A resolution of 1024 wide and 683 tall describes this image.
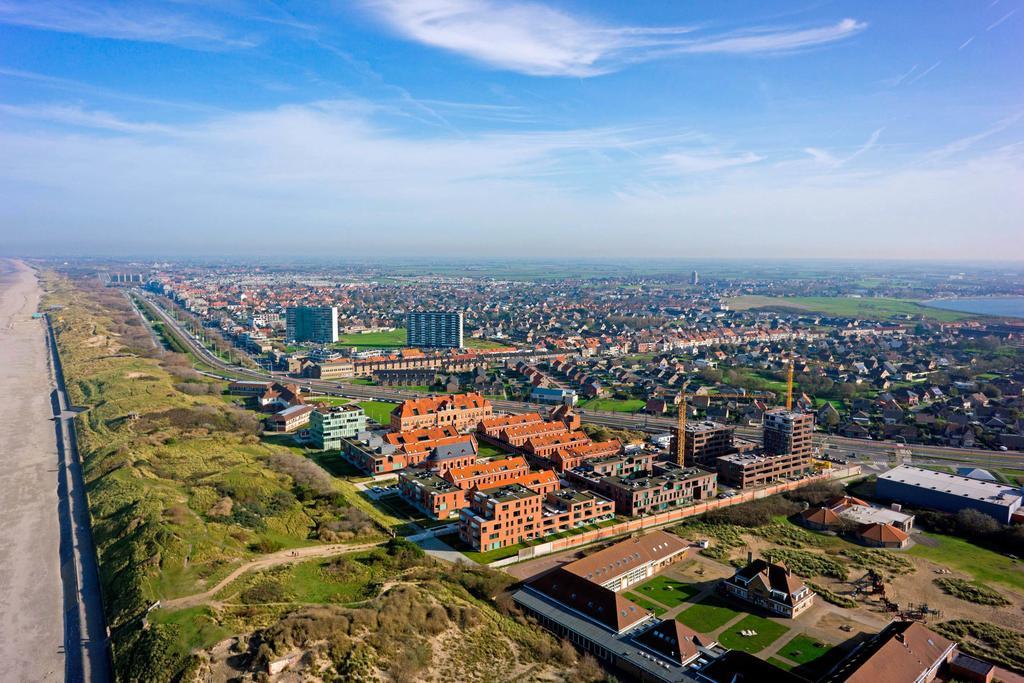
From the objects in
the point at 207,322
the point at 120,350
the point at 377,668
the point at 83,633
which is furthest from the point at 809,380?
the point at 207,322

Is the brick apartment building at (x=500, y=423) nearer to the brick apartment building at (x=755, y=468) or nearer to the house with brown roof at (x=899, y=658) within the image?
the brick apartment building at (x=755, y=468)

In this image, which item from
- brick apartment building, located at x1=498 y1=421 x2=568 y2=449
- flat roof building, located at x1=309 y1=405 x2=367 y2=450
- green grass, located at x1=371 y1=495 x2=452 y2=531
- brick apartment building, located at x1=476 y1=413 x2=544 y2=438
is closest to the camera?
green grass, located at x1=371 y1=495 x2=452 y2=531

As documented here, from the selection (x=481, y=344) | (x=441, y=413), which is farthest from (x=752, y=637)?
(x=481, y=344)

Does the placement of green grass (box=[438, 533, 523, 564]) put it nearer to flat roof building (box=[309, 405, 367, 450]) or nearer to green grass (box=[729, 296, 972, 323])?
flat roof building (box=[309, 405, 367, 450])

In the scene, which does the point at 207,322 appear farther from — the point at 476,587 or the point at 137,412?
the point at 476,587

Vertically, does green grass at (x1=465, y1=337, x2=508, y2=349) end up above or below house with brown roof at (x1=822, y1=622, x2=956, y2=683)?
above

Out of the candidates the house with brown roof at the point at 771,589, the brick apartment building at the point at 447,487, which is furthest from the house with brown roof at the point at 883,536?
the brick apartment building at the point at 447,487

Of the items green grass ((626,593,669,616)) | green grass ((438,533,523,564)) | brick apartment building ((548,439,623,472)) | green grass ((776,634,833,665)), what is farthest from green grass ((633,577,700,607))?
brick apartment building ((548,439,623,472))
